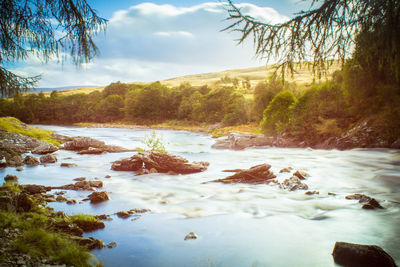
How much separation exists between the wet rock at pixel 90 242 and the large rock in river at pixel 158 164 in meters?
8.63

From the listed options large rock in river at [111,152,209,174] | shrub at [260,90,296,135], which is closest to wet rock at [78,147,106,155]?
large rock in river at [111,152,209,174]

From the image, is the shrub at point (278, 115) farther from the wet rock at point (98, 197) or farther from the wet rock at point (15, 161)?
the wet rock at point (15, 161)

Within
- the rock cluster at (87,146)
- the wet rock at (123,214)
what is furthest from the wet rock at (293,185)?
the rock cluster at (87,146)

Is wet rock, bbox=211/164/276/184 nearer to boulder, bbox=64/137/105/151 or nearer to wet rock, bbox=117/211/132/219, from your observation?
wet rock, bbox=117/211/132/219

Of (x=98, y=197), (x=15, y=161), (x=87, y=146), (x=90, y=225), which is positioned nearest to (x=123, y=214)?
(x=90, y=225)

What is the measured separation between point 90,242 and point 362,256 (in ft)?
18.9

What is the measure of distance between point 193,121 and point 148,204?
2356 inches

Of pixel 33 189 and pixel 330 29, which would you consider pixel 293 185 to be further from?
pixel 33 189

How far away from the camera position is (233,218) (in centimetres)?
834

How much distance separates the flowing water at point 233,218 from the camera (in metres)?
5.99

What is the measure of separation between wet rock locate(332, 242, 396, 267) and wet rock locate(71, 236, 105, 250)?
5302 mm

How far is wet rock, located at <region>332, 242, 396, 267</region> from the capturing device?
4.90 metres

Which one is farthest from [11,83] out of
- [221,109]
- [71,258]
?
[221,109]

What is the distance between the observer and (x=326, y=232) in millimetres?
7207
